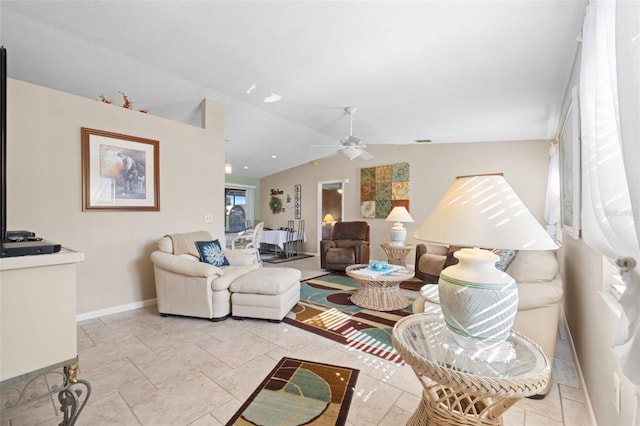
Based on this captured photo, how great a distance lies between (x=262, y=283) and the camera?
2.85m

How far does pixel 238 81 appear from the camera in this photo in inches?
127

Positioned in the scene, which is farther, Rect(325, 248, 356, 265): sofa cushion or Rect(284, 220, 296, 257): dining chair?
Rect(284, 220, 296, 257): dining chair

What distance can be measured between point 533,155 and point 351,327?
171 inches

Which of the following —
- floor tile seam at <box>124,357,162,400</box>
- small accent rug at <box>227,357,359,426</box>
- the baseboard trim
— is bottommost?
small accent rug at <box>227,357,359,426</box>

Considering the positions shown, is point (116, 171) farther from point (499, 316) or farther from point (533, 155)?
point (533, 155)

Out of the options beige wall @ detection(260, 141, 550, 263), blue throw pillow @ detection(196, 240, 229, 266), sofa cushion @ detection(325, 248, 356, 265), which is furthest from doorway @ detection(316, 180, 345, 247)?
blue throw pillow @ detection(196, 240, 229, 266)

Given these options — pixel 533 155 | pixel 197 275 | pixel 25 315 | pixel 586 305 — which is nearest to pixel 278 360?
pixel 197 275

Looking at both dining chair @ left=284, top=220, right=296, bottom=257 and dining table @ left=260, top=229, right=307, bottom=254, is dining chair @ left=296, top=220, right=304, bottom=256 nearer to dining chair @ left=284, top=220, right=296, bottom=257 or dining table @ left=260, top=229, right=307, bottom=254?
dining chair @ left=284, top=220, right=296, bottom=257

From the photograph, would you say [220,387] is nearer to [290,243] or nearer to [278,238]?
[278,238]

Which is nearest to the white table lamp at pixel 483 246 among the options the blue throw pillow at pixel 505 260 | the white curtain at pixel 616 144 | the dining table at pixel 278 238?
the white curtain at pixel 616 144

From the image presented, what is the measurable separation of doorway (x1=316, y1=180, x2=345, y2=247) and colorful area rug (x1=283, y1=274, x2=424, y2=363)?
10.3 ft

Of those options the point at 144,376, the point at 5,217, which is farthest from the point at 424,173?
the point at 5,217

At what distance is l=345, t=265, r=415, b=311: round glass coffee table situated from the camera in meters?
3.23

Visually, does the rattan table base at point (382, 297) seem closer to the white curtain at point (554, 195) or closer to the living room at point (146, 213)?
the living room at point (146, 213)
